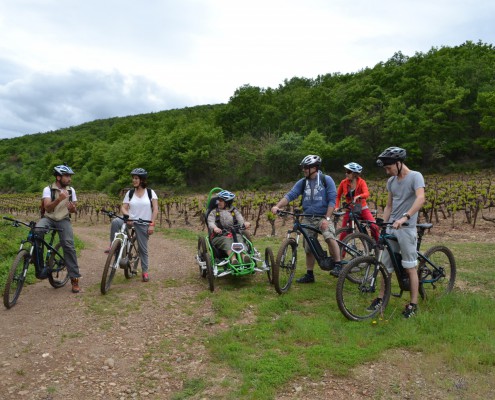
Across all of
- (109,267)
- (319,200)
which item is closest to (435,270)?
(319,200)

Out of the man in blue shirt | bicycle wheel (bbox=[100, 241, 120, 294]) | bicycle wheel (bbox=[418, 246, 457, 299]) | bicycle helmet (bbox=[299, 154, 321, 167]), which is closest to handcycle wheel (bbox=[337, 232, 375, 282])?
the man in blue shirt

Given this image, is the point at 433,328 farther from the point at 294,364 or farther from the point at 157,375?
the point at 157,375

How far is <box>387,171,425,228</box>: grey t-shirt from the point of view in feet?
15.4

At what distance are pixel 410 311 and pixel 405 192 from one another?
59.7 inches

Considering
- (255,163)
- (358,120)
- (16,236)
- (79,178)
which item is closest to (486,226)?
(16,236)

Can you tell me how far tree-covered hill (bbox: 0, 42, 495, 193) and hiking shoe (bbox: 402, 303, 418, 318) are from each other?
31.8 m

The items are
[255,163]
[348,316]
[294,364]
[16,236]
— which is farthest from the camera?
[255,163]

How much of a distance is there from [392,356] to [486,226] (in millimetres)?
11771

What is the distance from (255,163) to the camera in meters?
41.5

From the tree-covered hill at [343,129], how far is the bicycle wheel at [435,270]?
100 ft

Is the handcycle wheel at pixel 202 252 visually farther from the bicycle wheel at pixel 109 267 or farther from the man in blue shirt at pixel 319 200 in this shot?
the man in blue shirt at pixel 319 200

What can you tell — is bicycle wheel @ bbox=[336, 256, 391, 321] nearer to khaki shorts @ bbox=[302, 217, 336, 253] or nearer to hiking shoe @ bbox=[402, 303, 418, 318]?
hiking shoe @ bbox=[402, 303, 418, 318]

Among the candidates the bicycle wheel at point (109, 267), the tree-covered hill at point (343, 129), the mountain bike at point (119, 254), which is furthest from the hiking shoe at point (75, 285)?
the tree-covered hill at point (343, 129)

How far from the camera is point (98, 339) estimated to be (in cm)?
464
